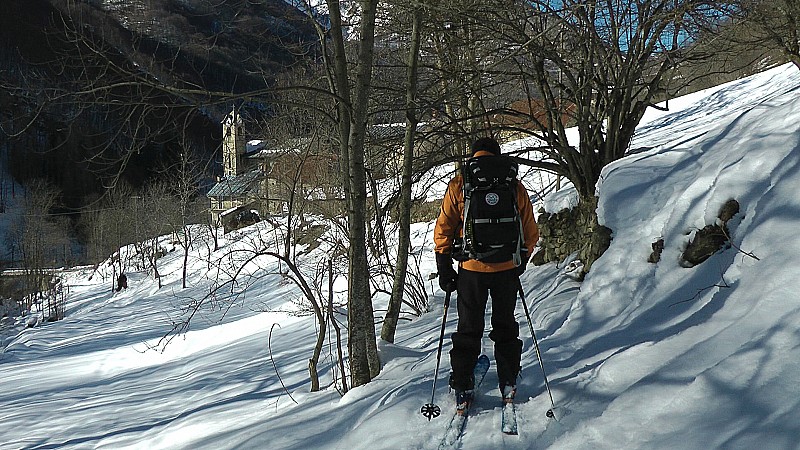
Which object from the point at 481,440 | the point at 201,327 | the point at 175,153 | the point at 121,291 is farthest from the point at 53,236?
the point at 481,440

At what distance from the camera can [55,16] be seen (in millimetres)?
4816

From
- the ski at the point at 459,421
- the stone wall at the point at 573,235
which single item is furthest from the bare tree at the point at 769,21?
the ski at the point at 459,421

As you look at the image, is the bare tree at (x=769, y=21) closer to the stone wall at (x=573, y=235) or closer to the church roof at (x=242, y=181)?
the stone wall at (x=573, y=235)

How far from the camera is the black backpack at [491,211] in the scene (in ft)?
12.7

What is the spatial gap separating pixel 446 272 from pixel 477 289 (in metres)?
0.25

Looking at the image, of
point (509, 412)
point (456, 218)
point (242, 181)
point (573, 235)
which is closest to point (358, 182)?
point (456, 218)

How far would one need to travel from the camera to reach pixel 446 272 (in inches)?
160

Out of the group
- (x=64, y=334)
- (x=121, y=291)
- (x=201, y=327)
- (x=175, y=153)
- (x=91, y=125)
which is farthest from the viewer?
(x=121, y=291)

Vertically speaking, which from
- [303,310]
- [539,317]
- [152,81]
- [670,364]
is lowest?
[303,310]

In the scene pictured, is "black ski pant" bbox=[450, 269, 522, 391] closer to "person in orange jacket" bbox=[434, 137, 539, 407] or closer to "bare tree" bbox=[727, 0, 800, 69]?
"person in orange jacket" bbox=[434, 137, 539, 407]

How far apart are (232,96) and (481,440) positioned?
10.6ft

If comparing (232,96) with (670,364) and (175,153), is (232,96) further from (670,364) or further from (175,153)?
(670,364)

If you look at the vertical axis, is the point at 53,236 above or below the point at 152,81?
below

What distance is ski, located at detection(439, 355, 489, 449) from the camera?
356cm
